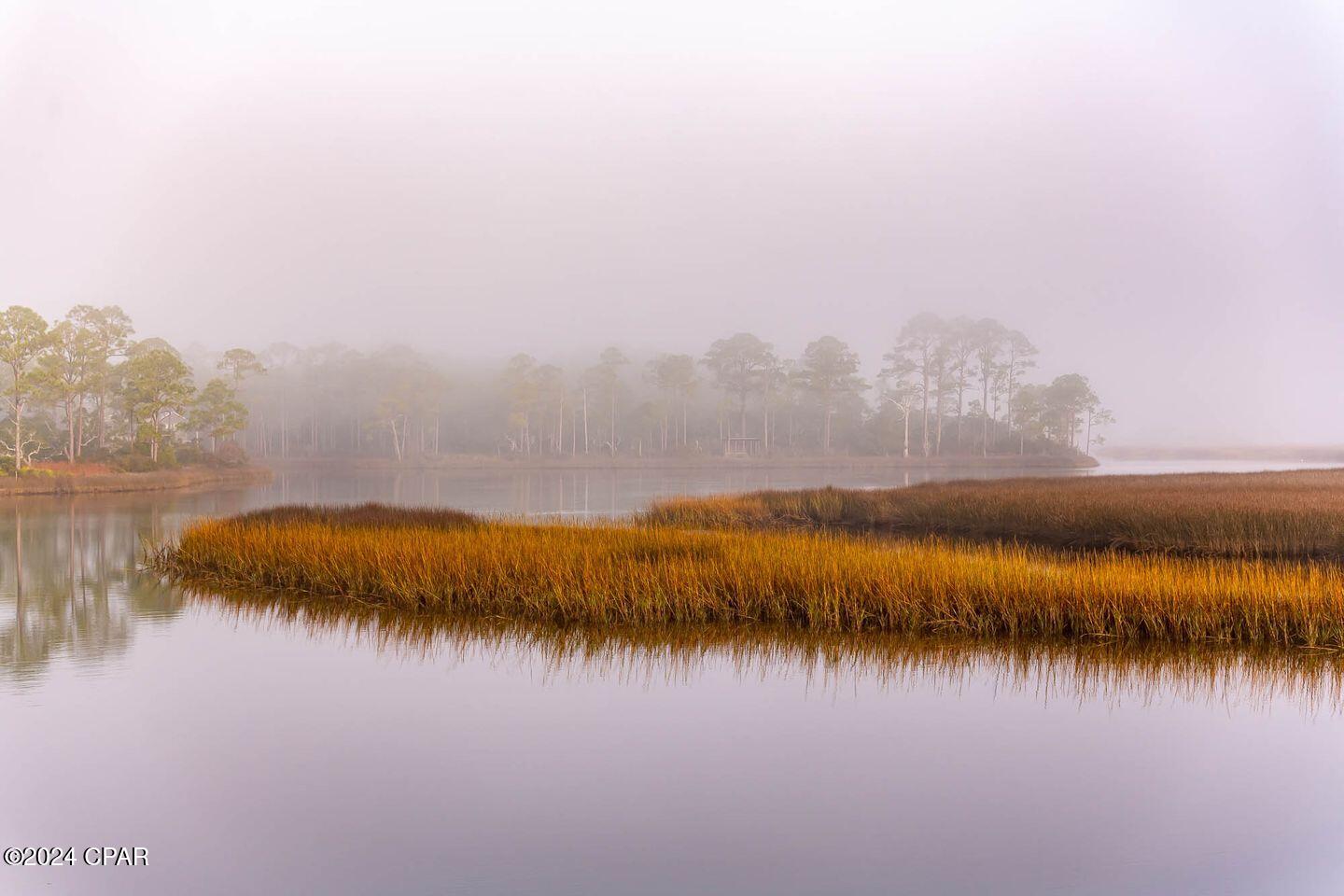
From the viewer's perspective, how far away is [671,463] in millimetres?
87312

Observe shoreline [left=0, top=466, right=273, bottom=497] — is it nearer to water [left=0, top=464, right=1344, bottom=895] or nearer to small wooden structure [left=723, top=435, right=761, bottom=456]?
water [left=0, top=464, right=1344, bottom=895]

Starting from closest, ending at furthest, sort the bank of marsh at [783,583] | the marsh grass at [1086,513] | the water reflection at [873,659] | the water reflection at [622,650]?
the water reflection at [873,659] < the water reflection at [622,650] < the bank of marsh at [783,583] < the marsh grass at [1086,513]

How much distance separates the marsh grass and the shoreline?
29.4 metres

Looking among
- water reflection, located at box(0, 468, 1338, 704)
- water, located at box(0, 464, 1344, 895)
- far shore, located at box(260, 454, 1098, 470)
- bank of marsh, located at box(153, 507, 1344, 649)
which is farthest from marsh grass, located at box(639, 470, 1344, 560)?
far shore, located at box(260, 454, 1098, 470)

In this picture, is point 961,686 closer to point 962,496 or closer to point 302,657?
point 302,657

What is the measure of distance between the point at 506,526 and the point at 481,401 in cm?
10723

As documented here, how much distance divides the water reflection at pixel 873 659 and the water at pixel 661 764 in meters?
0.06

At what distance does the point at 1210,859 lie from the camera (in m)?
6.55

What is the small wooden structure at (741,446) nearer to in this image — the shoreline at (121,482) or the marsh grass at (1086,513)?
the shoreline at (121,482)

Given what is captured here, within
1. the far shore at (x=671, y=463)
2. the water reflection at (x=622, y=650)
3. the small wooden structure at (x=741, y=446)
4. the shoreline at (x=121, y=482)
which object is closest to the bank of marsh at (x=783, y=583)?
the water reflection at (x=622, y=650)

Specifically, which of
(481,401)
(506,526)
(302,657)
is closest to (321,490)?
(506,526)

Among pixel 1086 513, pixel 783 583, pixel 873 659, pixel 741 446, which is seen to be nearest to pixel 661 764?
pixel 873 659

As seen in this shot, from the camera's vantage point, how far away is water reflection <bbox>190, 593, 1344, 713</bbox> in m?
10.4

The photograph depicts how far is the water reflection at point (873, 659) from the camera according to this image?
10398 mm
